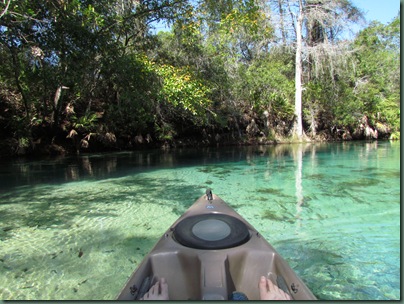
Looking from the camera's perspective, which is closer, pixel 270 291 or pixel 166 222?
pixel 270 291

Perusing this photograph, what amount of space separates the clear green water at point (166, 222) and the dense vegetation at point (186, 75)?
3.77m

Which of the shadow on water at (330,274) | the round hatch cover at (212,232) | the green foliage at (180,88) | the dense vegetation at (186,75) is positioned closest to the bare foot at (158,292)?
the round hatch cover at (212,232)

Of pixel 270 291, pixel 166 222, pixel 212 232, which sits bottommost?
pixel 166 222

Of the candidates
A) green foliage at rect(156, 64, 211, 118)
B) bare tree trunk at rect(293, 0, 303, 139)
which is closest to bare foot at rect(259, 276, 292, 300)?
green foliage at rect(156, 64, 211, 118)

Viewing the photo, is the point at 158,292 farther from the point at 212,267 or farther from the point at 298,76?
the point at 298,76

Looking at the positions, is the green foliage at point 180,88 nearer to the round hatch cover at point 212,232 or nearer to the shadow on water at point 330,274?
the shadow on water at point 330,274

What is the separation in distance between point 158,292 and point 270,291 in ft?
2.60

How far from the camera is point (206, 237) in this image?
9.09 ft

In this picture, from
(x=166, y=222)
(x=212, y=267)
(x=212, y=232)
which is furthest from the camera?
(x=166, y=222)

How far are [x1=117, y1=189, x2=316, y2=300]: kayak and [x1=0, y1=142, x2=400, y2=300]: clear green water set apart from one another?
84 cm

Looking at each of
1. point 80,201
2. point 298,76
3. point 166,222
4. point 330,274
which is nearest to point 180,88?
point 80,201

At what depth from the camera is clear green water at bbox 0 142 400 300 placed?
3.27 m

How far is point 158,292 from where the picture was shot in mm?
2268

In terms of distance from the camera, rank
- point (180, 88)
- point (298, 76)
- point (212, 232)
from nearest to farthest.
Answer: point (212, 232) → point (180, 88) → point (298, 76)
